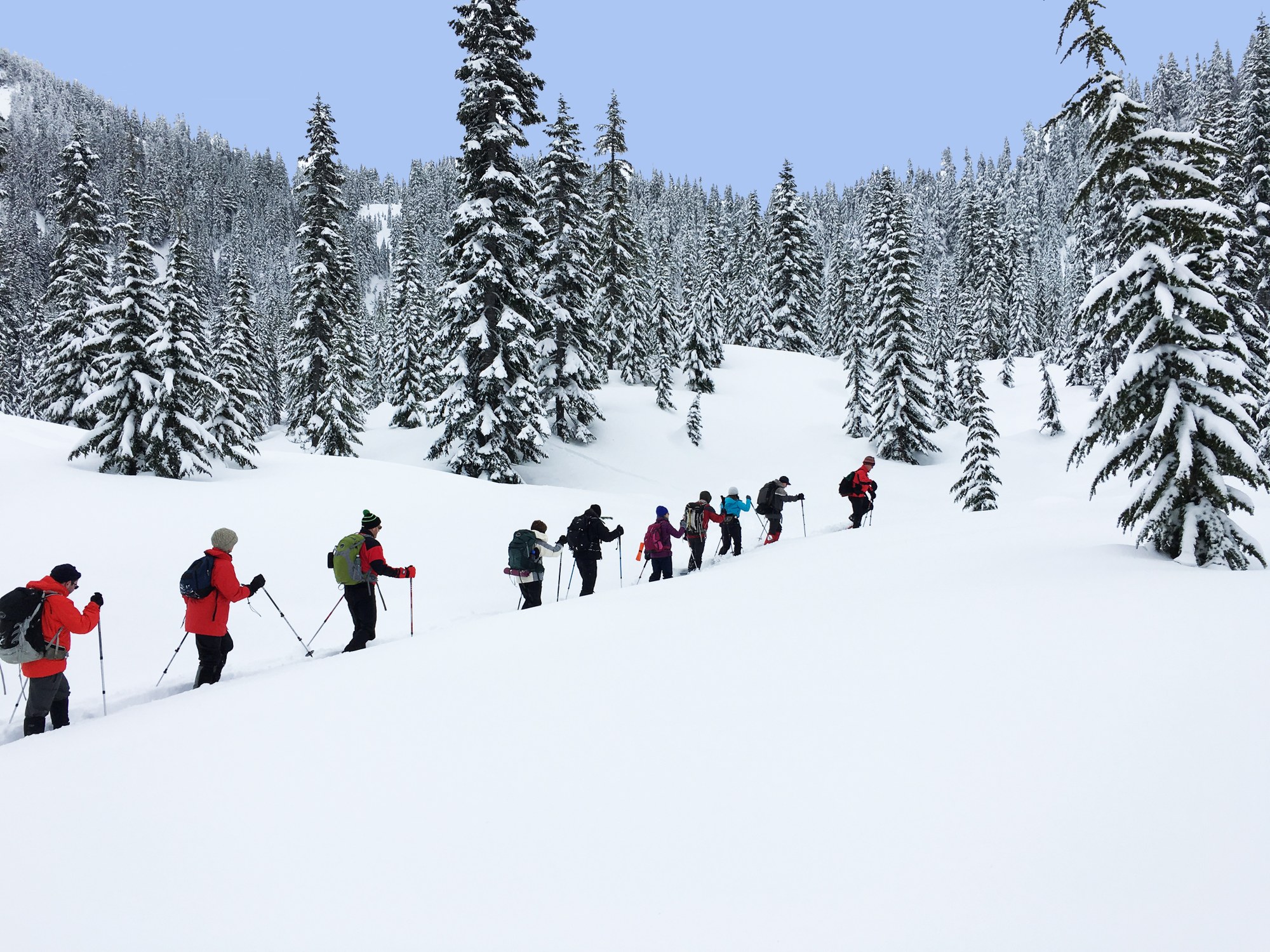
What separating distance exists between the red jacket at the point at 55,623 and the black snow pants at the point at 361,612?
3.00 meters

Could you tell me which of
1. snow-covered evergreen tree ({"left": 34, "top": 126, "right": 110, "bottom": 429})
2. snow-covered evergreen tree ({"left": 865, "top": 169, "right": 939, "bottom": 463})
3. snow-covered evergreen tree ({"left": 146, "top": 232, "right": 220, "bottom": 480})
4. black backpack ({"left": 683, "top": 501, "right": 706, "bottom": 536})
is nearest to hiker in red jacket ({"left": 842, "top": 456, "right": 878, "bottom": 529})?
black backpack ({"left": 683, "top": 501, "right": 706, "bottom": 536})

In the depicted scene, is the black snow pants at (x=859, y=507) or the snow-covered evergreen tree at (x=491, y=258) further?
the snow-covered evergreen tree at (x=491, y=258)

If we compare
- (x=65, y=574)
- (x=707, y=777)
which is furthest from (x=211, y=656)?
(x=707, y=777)

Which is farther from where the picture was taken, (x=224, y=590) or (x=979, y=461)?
(x=979, y=461)

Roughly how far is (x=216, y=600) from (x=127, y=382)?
40.2 ft

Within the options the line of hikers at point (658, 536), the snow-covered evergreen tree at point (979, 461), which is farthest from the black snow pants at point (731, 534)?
the snow-covered evergreen tree at point (979, 461)

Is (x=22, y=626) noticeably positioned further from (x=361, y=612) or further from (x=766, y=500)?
(x=766, y=500)

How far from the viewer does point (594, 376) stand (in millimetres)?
32281

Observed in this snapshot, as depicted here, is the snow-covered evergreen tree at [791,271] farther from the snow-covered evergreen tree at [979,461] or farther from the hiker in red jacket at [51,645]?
the hiker in red jacket at [51,645]

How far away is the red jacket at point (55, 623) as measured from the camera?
6965mm

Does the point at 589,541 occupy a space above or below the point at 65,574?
below

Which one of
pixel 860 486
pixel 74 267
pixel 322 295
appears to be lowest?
pixel 860 486

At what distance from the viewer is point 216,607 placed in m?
8.20

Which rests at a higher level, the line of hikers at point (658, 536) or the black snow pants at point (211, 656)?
the line of hikers at point (658, 536)
